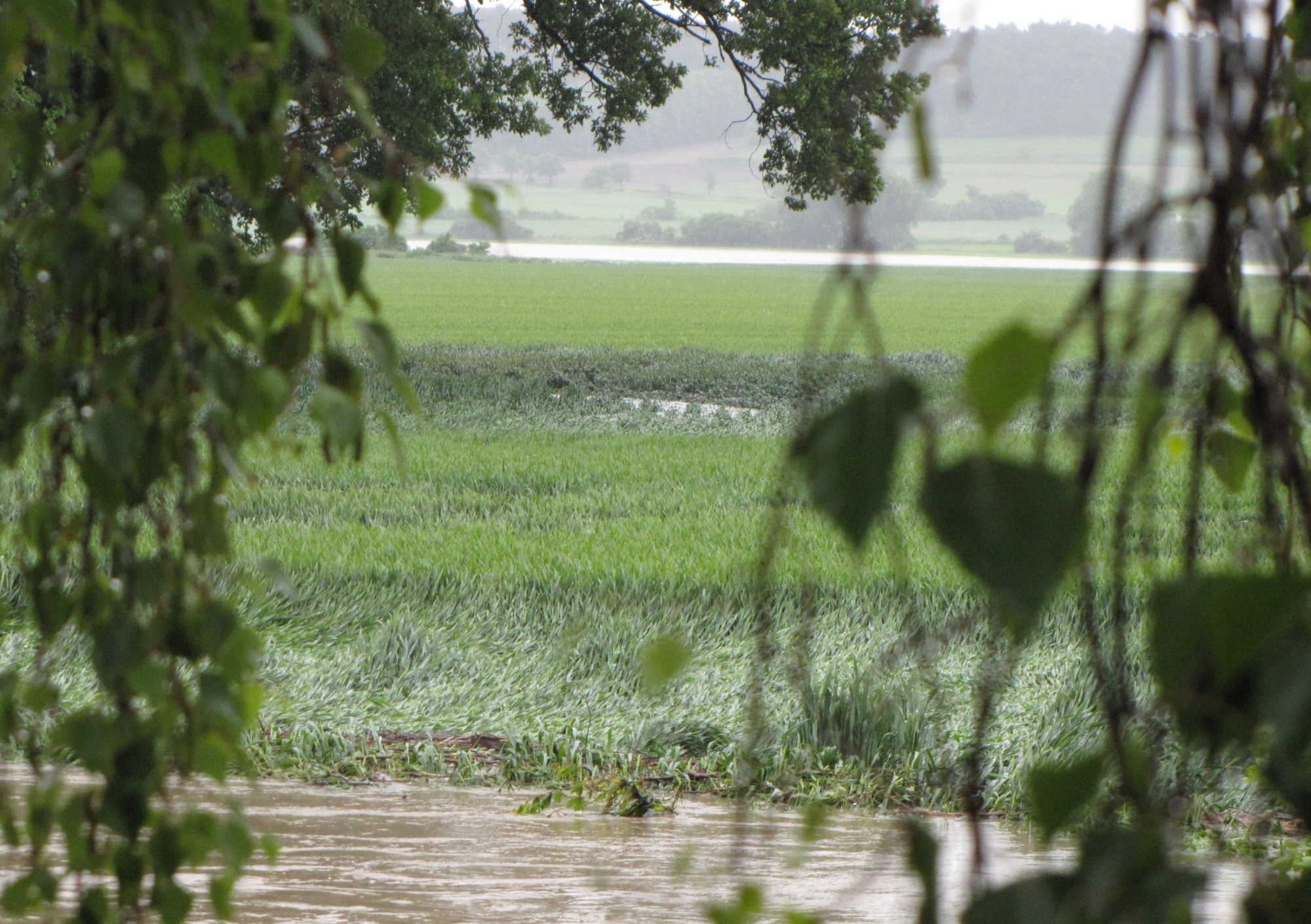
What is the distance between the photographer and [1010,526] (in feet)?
1.63

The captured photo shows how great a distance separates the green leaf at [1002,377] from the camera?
1.70 feet

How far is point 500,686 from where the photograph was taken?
563 cm

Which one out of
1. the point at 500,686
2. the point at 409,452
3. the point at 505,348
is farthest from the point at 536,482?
the point at 505,348

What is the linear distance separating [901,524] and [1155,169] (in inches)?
345

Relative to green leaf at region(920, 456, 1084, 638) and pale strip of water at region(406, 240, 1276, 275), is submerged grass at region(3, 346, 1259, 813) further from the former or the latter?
pale strip of water at region(406, 240, 1276, 275)

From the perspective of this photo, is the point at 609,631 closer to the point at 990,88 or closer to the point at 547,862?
the point at 547,862

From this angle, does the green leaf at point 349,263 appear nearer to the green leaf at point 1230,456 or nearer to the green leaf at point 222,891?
the green leaf at point 222,891

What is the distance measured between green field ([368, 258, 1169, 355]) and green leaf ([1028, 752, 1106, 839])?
1310 cm

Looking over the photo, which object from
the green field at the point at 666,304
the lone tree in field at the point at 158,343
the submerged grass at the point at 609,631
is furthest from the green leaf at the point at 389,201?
the green field at the point at 666,304

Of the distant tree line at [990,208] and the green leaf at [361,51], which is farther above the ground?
the distant tree line at [990,208]

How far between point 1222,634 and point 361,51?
788 millimetres

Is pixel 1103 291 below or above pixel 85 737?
Answer: above

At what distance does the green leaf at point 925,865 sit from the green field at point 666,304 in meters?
13.1

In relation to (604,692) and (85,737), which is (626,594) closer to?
(604,692)
